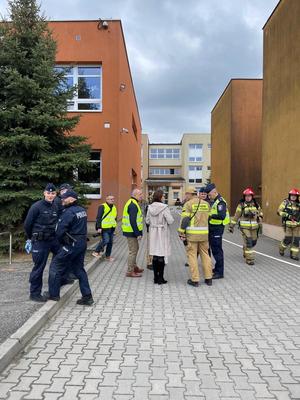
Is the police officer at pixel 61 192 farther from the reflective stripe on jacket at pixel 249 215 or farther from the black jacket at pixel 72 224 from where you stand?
the reflective stripe on jacket at pixel 249 215

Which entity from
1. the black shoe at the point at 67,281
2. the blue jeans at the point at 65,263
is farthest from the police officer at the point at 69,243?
the black shoe at the point at 67,281

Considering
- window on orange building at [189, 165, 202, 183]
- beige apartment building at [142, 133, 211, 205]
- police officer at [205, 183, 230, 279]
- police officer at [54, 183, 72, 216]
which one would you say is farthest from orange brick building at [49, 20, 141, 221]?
window on orange building at [189, 165, 202, 183]

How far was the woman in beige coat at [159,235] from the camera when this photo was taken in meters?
8.02

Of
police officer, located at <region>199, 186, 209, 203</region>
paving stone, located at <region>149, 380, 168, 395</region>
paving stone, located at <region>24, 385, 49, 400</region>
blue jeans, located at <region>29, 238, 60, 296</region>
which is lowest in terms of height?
paving stone, located at <region>149, 380, 168, 395</region>

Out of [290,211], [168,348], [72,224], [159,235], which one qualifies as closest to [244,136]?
[290,211]

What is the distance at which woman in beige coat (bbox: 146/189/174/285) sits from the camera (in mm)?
8016

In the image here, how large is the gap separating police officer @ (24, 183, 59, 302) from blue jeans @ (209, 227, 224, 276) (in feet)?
11.9

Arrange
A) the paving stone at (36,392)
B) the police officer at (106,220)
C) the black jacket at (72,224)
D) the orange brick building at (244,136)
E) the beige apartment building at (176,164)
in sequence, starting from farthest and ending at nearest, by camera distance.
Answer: the beige apartment building at (176,164) < the orange brick building at (244,136) < the police officer at (106,220) < the black jacket at (72,224) < the paving stone at (36,392)

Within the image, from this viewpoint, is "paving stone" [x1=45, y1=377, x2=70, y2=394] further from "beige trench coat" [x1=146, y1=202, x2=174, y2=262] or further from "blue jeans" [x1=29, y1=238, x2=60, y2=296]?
"beige trench coat" [x1=146, y1=202, x2=174, y2=262]

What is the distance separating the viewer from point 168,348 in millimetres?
4754

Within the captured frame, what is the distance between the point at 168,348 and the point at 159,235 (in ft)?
11.4

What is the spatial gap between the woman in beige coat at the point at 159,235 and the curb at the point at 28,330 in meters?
1.77

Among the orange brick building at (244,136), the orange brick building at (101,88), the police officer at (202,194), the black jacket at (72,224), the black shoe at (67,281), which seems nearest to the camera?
the black jacket at (72,224)

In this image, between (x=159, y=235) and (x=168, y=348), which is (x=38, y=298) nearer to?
(x=168, y=348)
